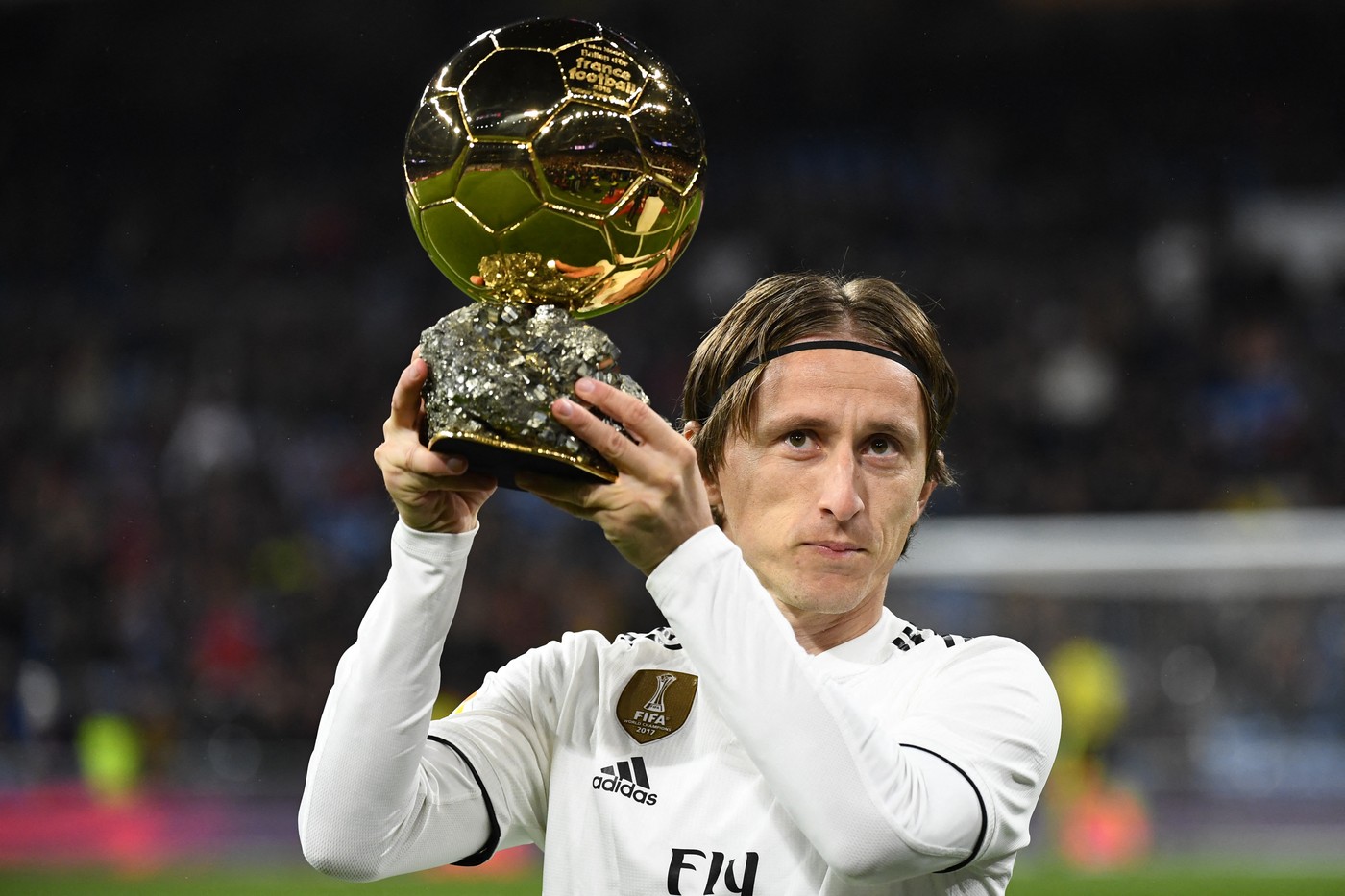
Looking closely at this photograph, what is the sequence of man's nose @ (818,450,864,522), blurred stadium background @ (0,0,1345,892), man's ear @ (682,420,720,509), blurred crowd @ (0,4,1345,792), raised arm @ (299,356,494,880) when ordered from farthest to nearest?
blurred crowd @ (0,4,1345,792), blurred stadium background @ (0,0,1345,892), man's ear @ (682,420,720,509), man's nose @ (818,450,864,522), raised arm @ (299,356,494,880)

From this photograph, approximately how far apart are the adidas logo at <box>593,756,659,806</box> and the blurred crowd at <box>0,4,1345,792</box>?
9.09 metres

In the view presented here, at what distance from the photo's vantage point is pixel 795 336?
2.15m

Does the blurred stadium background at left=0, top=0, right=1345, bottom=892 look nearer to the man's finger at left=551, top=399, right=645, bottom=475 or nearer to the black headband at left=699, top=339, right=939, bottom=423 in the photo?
the black headband at left=699, top=339, right=939, bottom=423

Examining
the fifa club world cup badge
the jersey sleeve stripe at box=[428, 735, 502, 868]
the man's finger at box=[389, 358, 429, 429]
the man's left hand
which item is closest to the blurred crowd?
the jersey sleeve stripe at box=[428, 735, 502, 868]

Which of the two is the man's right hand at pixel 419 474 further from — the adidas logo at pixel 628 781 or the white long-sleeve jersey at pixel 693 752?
the adidas logo at pixel 628 781

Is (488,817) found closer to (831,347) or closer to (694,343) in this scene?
(831,347)

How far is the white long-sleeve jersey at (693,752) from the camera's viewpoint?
1.64m

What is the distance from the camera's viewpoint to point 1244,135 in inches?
623

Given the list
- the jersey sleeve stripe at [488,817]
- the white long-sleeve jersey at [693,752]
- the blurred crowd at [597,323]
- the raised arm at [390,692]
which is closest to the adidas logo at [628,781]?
the white long-sleeve jersey at [693,752]

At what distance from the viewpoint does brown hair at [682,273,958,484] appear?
7.04ft

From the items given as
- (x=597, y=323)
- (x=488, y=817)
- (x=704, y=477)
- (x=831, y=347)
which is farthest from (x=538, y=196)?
(x=597, y=323)

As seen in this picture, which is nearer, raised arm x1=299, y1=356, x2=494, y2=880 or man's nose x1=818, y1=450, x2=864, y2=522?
raised arm x1=299, y1=356, x2=494, y2=880

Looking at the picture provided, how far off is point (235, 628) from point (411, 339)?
11.7 ft

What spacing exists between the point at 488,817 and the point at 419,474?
63 centimetres
